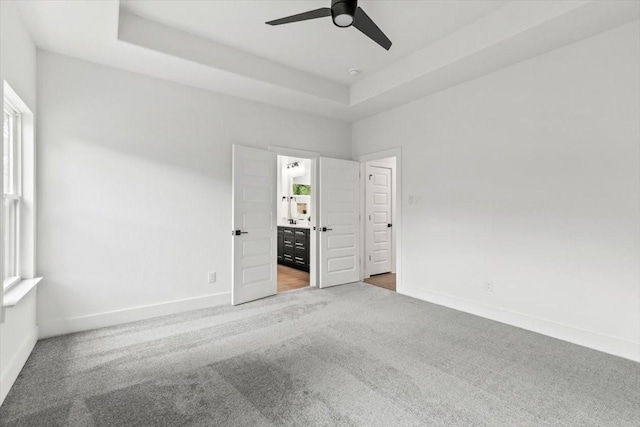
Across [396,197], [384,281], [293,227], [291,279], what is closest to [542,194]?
[396,197]

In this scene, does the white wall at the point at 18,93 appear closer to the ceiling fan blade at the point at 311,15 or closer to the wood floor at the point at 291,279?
the ceiling fan blade at the point at 311,15

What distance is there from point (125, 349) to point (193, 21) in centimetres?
305

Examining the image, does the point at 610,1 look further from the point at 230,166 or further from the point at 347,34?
the point at 230,166

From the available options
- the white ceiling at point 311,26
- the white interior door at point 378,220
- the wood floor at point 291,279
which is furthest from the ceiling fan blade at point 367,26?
the wood floor at point 291,279

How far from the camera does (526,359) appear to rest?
2.60 metres

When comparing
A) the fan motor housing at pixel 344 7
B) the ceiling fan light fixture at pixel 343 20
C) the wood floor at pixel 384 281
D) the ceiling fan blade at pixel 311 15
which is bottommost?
the wood floor at pixel 384 281

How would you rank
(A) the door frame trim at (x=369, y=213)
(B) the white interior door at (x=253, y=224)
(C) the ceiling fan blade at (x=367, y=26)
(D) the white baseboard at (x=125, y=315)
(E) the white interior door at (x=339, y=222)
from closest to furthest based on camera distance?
1. (C) the ceiling fan blade at (x=367, y=26)
2. (D) the white baseboard at (x=125, y=315)
3. (B) the white interior door at (x=253, y=224)
4. (E) the white interior door at (x=339, y=222)
5. (A) the door frame trim at (x=369, y=213)

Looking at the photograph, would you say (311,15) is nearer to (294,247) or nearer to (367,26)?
(367,26)

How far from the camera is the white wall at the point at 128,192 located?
121 inches

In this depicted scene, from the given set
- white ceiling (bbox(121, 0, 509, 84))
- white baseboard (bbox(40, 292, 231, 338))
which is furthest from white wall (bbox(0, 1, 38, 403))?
white ceiling (bbox(121, 0, 509, 84))

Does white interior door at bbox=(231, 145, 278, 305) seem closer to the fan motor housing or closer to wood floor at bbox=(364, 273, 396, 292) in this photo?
wood floor at bbox=(364, 273, 396, 292)

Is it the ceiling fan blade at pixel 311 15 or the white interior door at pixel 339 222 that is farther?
the white interior door at pixel 339 222

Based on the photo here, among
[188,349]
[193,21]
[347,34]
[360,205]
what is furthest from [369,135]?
[188,349]

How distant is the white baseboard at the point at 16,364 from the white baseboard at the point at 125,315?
7.3 inches
